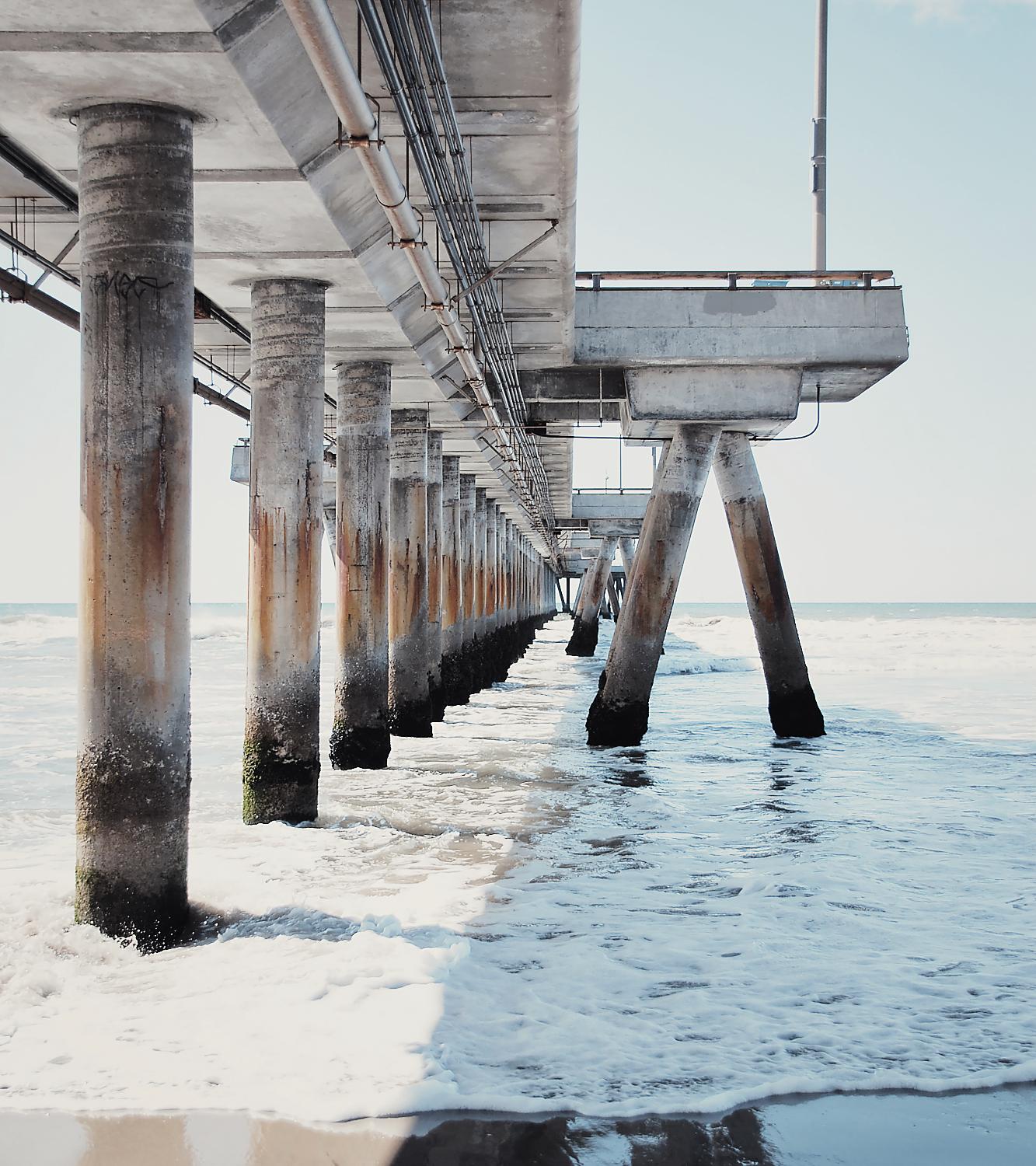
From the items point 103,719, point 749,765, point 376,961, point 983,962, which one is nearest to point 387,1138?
point 376,961

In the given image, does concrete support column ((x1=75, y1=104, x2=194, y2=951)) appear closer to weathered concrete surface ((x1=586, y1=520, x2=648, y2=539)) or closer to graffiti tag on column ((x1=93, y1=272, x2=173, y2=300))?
graffiti tag on column ((x1=93, y1=272, x2=173, y2=300))

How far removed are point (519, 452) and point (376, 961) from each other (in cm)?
1204

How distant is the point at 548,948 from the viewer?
5406 millimetres

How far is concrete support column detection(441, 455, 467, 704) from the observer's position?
19.0 m

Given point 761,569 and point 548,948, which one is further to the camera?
point 761,569

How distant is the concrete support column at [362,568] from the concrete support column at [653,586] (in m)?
2.78

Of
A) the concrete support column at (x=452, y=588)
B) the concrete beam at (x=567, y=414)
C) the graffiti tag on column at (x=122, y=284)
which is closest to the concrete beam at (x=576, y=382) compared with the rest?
the concrete beam at (x=567, y=414)

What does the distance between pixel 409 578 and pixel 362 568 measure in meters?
3.22

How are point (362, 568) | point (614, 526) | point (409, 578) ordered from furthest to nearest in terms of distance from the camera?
point (614, 526), point (409, 578), point (362, 568)

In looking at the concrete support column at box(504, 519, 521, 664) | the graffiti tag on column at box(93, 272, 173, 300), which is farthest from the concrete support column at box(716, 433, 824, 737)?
the concrete support column at box(504, 519, 521, 664)

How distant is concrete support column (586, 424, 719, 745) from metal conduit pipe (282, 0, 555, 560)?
4.76 meters

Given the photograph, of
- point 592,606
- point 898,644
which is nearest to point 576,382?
point 592,606

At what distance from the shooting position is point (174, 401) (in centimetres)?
548

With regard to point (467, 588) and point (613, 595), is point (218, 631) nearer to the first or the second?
point (613, 595)
